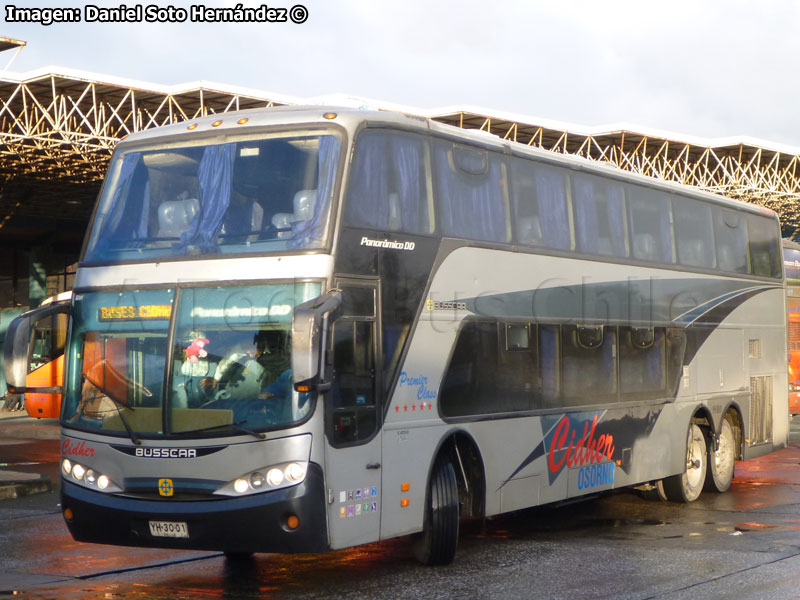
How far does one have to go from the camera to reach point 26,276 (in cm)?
4706

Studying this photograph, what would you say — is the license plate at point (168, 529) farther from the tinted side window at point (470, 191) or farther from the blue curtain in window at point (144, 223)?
the tinted side window at point (470, 191)

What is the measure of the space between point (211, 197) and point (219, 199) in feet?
0.27

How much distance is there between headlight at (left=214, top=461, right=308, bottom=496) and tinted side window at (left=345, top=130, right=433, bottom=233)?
1.96m

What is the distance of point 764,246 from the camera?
57.4ft

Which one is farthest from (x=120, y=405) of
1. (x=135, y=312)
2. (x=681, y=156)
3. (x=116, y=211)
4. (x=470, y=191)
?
(x=681, y=156)

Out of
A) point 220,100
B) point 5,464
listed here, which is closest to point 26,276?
point 220,100

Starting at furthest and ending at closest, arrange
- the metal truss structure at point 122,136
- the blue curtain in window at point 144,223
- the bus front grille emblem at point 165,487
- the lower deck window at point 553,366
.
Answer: the metal truss structure at point 122,136, the lower deck window at point 553,366, the blue curtain in window at point 144,223, the bus front grille emblem at point 165,487

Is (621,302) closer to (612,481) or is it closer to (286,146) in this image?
(612,481)

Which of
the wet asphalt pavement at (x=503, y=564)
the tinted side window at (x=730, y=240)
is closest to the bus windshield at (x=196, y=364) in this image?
the wet asphalt pavement at (x=503, y=564)

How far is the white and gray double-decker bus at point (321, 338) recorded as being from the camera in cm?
886

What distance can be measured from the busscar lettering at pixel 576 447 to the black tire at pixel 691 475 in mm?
2168

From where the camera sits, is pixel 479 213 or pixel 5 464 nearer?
pixel 479 213

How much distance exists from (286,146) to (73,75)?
21241 mm

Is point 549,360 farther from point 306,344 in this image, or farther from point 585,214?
point 306,344
